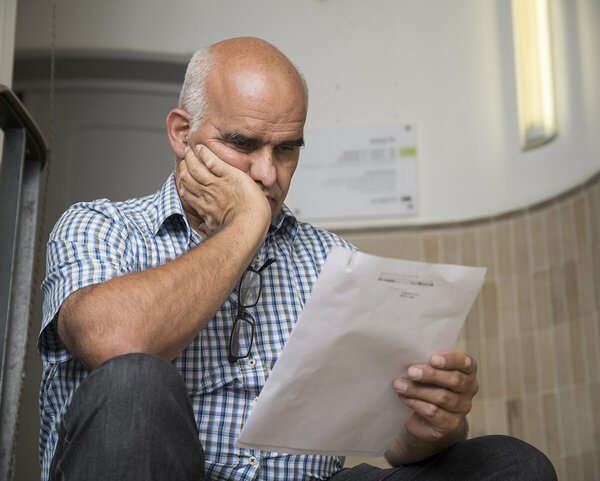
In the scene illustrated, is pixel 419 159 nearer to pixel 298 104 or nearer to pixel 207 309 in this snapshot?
pixel 298 104

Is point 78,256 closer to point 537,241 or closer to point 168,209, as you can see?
point 168,209

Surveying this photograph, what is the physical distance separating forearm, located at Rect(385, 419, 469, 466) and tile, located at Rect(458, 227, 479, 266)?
5.18 ft

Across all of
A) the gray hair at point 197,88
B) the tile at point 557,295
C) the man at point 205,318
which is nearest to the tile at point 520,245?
the tile at point 557,295

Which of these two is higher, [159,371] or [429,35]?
[429,35]

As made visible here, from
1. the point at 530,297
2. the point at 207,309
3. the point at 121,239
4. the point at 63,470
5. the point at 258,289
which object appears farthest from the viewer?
the point at 530,297

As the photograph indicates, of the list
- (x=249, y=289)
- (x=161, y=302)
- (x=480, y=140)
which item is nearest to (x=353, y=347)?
(x=161, y=302)

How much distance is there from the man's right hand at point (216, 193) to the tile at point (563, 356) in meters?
1.58

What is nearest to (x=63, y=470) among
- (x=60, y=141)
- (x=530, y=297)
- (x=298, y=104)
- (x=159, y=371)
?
(x=159, y=371)

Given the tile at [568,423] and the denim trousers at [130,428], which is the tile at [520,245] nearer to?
the tile at [568,423]

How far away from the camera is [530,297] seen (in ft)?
8.34

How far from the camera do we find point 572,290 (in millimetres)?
2402

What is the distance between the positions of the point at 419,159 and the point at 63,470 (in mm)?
2153

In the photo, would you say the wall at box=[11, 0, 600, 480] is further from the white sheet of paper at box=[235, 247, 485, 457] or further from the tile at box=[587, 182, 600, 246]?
the white sheet of paper at box=[235, 247, 485, 457]

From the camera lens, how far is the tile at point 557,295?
95.9 inches
